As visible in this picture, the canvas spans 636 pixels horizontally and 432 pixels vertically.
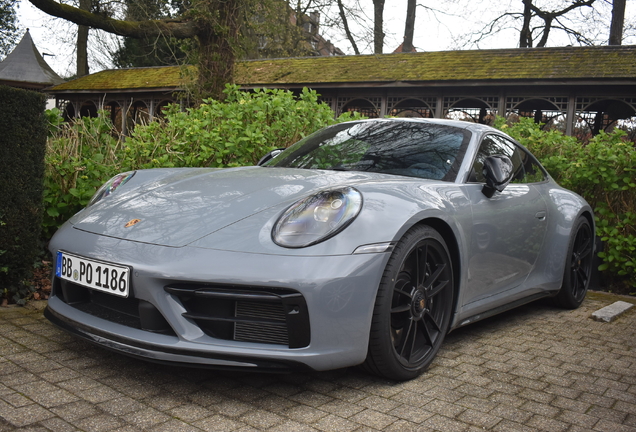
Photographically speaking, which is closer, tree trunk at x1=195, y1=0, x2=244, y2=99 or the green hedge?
the green hedge

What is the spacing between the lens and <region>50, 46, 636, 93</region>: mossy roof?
53.8ft

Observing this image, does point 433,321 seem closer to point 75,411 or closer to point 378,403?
point 378,403

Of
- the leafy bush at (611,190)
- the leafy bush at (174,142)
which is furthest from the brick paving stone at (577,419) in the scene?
the leafy bush at (174,142)

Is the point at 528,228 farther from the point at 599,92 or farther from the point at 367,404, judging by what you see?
the point at 599,92

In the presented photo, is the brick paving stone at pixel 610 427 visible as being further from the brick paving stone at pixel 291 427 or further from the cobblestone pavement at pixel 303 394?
the brick paving stone at pixel 291 427

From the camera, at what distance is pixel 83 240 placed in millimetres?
2879

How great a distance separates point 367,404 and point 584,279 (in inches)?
130

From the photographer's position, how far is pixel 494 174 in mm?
3572

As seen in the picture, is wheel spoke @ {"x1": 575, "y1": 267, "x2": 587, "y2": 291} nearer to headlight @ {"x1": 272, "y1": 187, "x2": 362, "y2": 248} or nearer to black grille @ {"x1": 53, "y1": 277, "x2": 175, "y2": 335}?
headlight @ {"x1": 272, "y1": 187, "x2": 362, "y2": 248}

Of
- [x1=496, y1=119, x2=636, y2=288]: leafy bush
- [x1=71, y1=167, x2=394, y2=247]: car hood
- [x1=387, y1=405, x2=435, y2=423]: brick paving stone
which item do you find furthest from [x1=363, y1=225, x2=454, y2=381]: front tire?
[x1=496, y1=119, x2=636, y2=288]: leafy bush

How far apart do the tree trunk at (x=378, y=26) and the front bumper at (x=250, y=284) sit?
25.2 metres

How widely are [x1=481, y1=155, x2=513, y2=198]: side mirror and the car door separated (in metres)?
0.05

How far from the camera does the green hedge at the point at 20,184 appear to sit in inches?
147

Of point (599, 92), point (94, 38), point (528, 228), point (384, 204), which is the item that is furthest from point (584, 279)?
point (94, 38)
